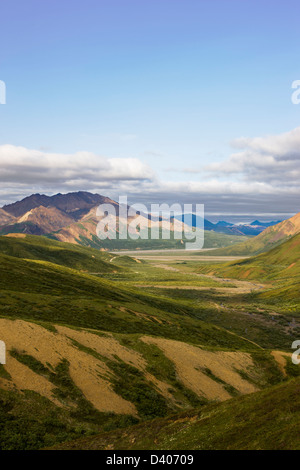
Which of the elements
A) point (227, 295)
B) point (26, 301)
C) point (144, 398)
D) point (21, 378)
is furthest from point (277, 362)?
point (227, 295)

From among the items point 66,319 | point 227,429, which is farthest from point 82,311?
point 227,429

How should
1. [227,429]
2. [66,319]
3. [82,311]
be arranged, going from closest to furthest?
[227,429], [66,319], [82,311]

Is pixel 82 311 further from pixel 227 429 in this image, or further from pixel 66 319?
pixel 227 429

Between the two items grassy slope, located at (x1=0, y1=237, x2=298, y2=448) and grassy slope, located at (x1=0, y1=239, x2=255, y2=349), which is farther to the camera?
grassy slope, located at (x1=0, y1=239, x2=255, y2=349)

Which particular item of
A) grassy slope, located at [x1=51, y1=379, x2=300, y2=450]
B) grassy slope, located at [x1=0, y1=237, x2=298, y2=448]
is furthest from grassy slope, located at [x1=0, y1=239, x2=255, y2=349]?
grassy slope, located at [x1=51, y1=379, x2=300, y2=450]

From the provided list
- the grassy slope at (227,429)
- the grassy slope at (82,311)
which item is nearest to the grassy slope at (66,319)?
the grassy slope at (82,311)

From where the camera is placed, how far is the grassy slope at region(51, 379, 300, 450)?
19.7 meters

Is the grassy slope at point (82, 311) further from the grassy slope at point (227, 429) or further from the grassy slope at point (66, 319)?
the grassy slope at point (227, 429)

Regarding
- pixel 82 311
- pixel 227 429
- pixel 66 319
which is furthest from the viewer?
pixel 82 311

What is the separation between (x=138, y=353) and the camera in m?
47.3

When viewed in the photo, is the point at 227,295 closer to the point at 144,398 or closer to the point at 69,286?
the point at 69,286

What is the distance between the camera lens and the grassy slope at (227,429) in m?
19.7

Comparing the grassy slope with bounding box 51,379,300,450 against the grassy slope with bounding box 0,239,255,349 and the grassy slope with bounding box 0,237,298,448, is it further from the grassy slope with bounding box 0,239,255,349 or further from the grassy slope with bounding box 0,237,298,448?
the grassy slope with bounding box 0,239,255,349

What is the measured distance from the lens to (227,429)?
23234mm
